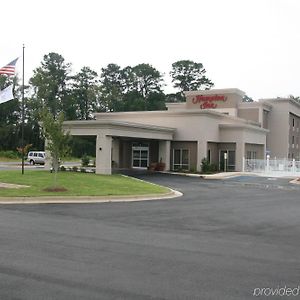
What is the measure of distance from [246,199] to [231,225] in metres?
8.43

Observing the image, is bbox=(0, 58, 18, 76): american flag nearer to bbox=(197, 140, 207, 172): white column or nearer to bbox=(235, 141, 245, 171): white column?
bbox=(197, 140, 207, 172): white column

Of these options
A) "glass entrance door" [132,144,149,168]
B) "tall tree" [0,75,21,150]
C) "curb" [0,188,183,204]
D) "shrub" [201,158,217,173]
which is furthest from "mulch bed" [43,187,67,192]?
"tall tree" [0,75,21,150]

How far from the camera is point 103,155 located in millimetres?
35094

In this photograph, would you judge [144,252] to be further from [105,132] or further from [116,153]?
[116,153]

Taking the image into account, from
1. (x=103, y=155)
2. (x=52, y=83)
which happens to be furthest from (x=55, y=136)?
(x=52, y=83)

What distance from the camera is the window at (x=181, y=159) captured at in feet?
143

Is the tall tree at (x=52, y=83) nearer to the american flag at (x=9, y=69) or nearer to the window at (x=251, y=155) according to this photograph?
the window at (x=251, y=155)

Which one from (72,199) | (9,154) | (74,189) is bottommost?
(72,199)

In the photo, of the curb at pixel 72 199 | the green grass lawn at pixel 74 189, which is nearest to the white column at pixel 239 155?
the green grass lawn at pixel 74 189

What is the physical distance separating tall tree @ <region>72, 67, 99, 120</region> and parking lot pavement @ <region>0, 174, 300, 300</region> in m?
77.7

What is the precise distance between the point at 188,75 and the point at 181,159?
229 feet

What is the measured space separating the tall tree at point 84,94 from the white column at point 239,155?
5236 centimetres

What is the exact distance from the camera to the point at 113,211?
52.3ft

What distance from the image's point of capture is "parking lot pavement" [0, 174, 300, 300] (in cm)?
678
